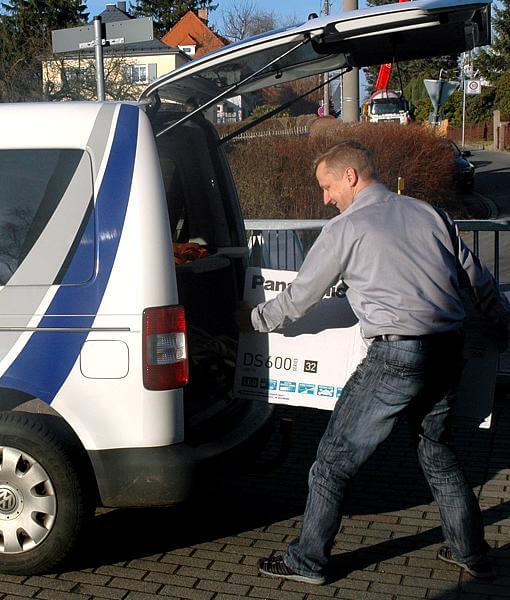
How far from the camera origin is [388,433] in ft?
14.0

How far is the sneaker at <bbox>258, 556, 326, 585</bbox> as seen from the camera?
4.45m

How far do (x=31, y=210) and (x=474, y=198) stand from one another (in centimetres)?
2829

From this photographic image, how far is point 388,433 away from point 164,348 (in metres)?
1.02

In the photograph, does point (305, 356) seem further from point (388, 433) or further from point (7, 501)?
point (7, 501)

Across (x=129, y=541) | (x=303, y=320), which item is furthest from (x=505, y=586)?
(x=129, y=541)

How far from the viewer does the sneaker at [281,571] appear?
4449 mm

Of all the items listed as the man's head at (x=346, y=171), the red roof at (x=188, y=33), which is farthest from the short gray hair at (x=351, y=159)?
the red roof at (x=188, y=33)

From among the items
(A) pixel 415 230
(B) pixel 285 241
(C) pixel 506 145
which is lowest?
(C) pixel 506 145

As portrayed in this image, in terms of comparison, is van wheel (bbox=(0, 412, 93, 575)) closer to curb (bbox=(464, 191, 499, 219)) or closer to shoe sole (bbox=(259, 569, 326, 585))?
shoe sole (bbox=(259, 569, 326, 585))

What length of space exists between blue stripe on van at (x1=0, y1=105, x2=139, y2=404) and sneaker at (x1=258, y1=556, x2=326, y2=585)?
48.6 inches

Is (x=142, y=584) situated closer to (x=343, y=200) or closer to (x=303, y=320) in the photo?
(x=303, y=320)

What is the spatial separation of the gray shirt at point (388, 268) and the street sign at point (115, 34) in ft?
15.8

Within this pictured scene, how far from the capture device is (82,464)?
14.5 ft

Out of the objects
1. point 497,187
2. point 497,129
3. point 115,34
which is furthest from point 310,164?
point 497,129
